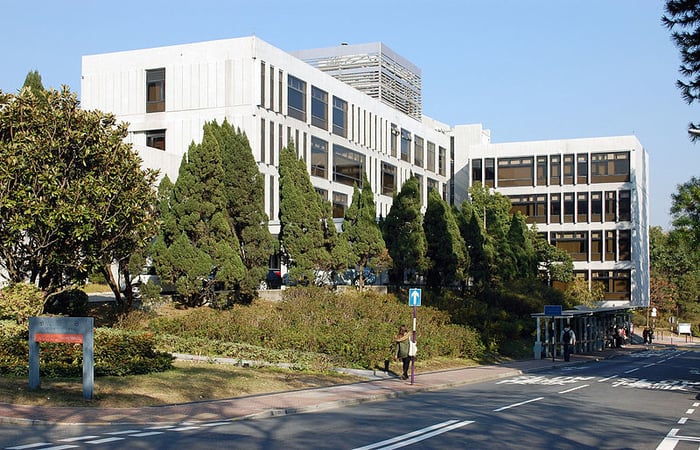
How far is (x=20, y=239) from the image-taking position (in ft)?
86.2

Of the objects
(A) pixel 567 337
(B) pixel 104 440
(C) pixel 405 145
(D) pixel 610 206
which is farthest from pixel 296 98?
(B) pixel 104 440

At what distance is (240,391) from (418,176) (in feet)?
177

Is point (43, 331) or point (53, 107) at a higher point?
point (53, 107)

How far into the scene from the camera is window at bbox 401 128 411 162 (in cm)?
7069

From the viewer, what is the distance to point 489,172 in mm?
84312

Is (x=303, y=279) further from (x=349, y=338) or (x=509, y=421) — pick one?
(x=509, y=421)

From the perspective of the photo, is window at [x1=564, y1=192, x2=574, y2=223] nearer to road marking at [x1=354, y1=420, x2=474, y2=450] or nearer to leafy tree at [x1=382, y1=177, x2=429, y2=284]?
leafy tree at [x1=382, y1=177, x2=429, y2=284]

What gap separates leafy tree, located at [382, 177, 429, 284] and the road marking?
104 ft

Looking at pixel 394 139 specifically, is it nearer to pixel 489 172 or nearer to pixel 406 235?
pixel 489 172

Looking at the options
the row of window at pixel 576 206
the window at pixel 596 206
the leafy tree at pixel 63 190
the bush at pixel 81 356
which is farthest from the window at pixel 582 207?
the bush at pixel 81 356

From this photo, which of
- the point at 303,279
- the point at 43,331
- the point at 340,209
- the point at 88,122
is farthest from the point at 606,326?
the point at 43,331

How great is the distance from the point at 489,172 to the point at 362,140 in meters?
25.1

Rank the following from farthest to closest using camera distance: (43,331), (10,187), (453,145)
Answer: (453,145) < (10,187) < (43,331)

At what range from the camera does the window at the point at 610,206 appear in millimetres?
77875
